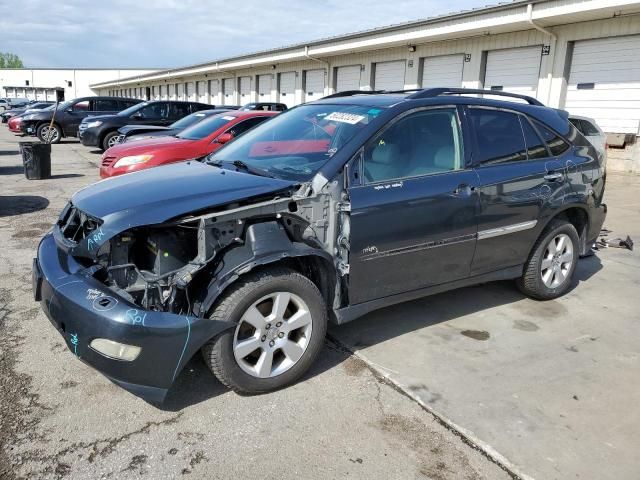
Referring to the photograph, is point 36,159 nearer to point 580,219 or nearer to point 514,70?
point 580,219

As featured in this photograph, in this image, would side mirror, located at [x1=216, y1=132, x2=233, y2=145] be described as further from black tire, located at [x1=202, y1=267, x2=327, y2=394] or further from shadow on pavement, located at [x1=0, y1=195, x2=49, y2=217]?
black tire, located at [x1=202, y1=267, x2=327, y2=394]

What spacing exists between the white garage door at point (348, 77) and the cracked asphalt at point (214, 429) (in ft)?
58.6

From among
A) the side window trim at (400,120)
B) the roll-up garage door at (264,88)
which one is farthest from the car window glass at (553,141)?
the roll-up garage door at (264,88)

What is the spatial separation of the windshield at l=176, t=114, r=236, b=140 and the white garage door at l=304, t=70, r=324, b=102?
1337 cm

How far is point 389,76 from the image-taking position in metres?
18.6

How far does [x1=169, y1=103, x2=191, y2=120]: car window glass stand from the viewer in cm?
1623

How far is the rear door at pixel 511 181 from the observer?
159 inches

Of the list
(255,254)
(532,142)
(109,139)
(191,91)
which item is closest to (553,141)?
(532,142)

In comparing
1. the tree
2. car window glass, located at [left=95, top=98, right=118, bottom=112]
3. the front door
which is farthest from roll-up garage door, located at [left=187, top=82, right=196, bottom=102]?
the tree

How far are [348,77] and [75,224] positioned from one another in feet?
60.3

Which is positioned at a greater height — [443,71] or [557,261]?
[443,71]

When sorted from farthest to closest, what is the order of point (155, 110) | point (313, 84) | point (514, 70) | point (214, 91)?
point (214, 91)
point (313, 84)
point (155, 110)
point (514, 70)

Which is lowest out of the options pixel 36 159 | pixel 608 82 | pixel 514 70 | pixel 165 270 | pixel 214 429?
pixel 214 429

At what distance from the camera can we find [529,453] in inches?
106
